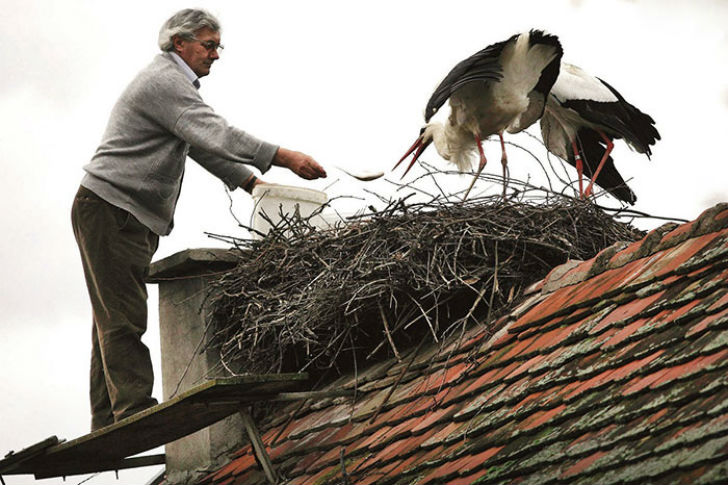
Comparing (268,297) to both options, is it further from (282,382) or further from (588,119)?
(588,119)

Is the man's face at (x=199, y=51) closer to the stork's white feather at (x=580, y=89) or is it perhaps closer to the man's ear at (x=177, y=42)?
the man's ear at (x=177, y=42)

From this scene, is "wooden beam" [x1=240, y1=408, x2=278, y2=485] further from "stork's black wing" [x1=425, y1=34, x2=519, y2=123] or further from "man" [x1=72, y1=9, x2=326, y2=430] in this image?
"stork's black wing" [x1=425, y1=34, x2=519, y2=123]

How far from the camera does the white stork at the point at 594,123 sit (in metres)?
7.93

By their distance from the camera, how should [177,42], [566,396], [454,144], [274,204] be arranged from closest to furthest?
[566,396] < [177,42] < [274,204] < [454,144]

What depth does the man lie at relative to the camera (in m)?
4.39

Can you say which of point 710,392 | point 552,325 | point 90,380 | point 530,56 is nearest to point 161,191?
point 90,380

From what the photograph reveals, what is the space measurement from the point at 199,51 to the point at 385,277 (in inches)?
52.2

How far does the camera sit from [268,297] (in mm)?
4672

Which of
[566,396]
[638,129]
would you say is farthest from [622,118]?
[566,396]

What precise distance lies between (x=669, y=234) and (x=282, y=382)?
1.31 m

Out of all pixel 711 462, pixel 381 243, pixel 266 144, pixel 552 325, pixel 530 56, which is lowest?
A: pixel 711 462

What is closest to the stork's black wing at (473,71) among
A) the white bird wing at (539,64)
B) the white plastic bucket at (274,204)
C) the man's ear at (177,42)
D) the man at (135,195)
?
the white bird wing at (539,64)

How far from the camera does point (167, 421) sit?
3980 mm

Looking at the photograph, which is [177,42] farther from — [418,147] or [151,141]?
[418,147]
